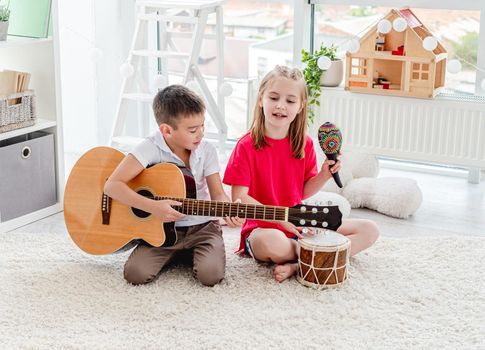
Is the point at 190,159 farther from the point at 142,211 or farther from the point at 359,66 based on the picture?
the point at 359,66

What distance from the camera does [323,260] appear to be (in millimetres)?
2334

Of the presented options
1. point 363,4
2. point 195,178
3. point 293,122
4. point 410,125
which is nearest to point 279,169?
point 293,122

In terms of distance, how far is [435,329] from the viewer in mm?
2115

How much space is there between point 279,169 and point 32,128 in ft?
3.50

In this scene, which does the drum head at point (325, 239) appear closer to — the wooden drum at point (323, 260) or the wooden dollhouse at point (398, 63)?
the wooden drum at point (323, 260)

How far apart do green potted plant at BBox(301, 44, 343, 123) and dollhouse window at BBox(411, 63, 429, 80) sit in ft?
1.23

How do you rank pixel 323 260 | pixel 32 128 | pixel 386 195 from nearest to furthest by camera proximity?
pixel 323 260 → pixel 32 128 → pixel 386 195

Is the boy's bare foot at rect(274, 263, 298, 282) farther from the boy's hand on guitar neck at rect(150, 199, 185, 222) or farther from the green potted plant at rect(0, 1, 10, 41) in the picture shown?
the green potted plant at rect(0, 1, 10, 41)

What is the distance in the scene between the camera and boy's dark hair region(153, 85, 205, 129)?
7.82 feet

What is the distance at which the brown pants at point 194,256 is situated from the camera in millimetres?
2365

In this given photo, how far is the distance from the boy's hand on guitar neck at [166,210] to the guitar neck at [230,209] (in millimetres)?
21

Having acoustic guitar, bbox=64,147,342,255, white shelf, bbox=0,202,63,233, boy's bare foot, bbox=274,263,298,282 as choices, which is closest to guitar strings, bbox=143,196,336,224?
acoustic guitar, bbox=64,147,342,255

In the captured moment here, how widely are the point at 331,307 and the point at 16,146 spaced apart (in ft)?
4.60

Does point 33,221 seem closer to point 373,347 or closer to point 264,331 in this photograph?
point 264,331
